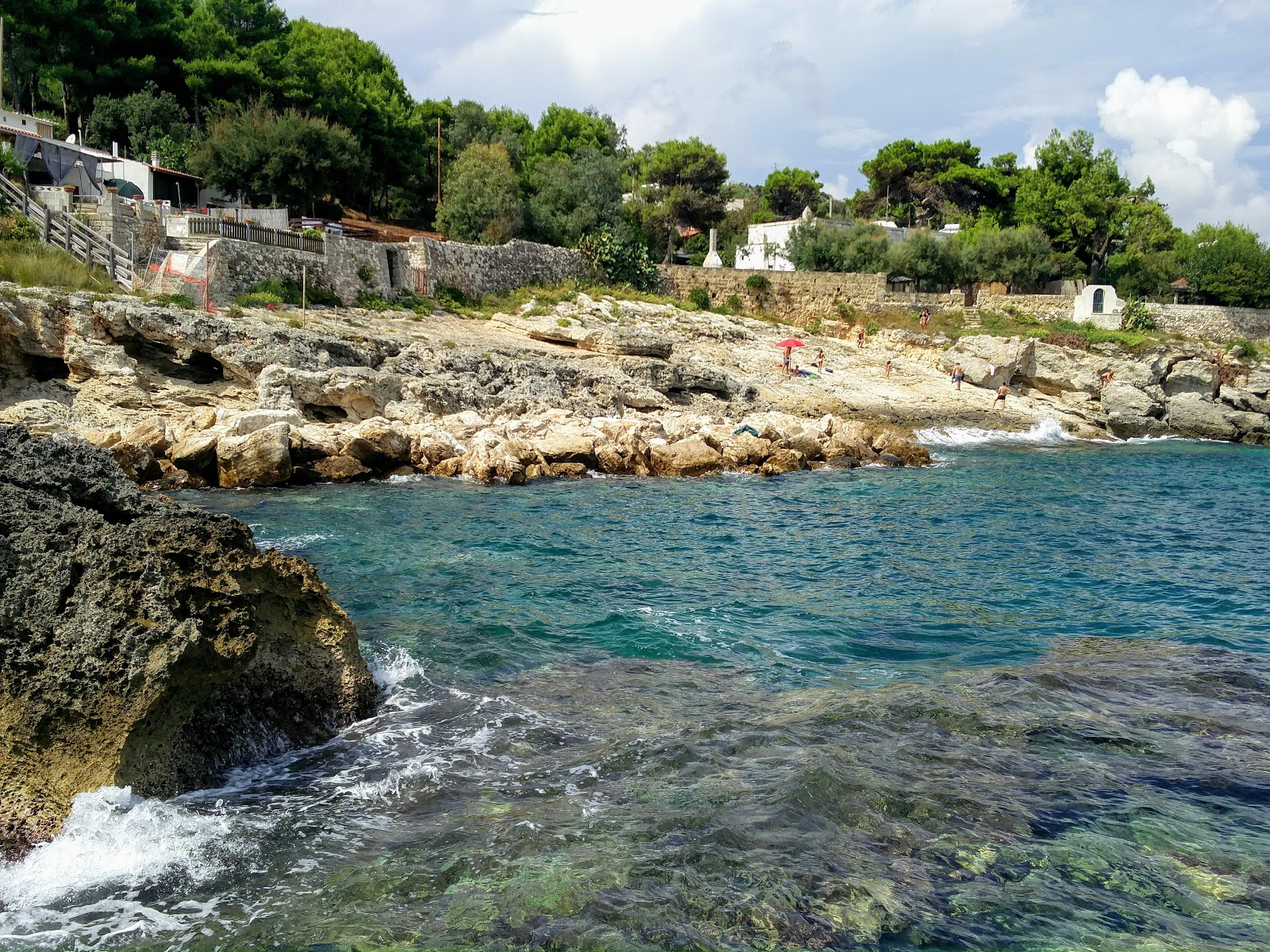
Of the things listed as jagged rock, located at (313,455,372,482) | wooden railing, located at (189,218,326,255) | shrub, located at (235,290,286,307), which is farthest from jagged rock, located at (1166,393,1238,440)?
shrub, located at (235,290,286,307)

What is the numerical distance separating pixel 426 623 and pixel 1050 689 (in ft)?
20.0

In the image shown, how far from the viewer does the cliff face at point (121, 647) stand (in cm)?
548

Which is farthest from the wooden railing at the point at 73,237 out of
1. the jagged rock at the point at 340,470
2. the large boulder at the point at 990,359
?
the large boulder at the point at 990,359

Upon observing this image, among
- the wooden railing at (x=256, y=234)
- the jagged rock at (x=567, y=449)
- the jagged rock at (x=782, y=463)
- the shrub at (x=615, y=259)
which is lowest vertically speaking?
the jagged rock at (x=782, y=463)

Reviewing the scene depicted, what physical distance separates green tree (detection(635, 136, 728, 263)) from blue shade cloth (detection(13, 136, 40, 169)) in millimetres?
27970

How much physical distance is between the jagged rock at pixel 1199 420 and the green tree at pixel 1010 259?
13791mm

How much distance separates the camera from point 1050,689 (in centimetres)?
825

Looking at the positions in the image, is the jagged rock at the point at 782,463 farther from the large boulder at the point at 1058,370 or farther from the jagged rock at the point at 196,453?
the large boulder at the point at 1058,370

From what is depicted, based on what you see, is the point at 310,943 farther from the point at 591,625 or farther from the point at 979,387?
the point at 979,387

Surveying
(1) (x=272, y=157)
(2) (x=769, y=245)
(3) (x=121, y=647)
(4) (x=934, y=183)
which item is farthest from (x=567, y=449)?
(4) (x=934, y=183)

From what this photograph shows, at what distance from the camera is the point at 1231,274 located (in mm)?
46250

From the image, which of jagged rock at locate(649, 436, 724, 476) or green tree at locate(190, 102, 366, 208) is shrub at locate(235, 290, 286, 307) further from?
green tree at locate(190, 102, 366, 208)

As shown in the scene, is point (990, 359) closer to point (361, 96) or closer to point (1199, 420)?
point (1199, 420)

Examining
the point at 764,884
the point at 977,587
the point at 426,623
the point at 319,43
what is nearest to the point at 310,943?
the point at 764,884
